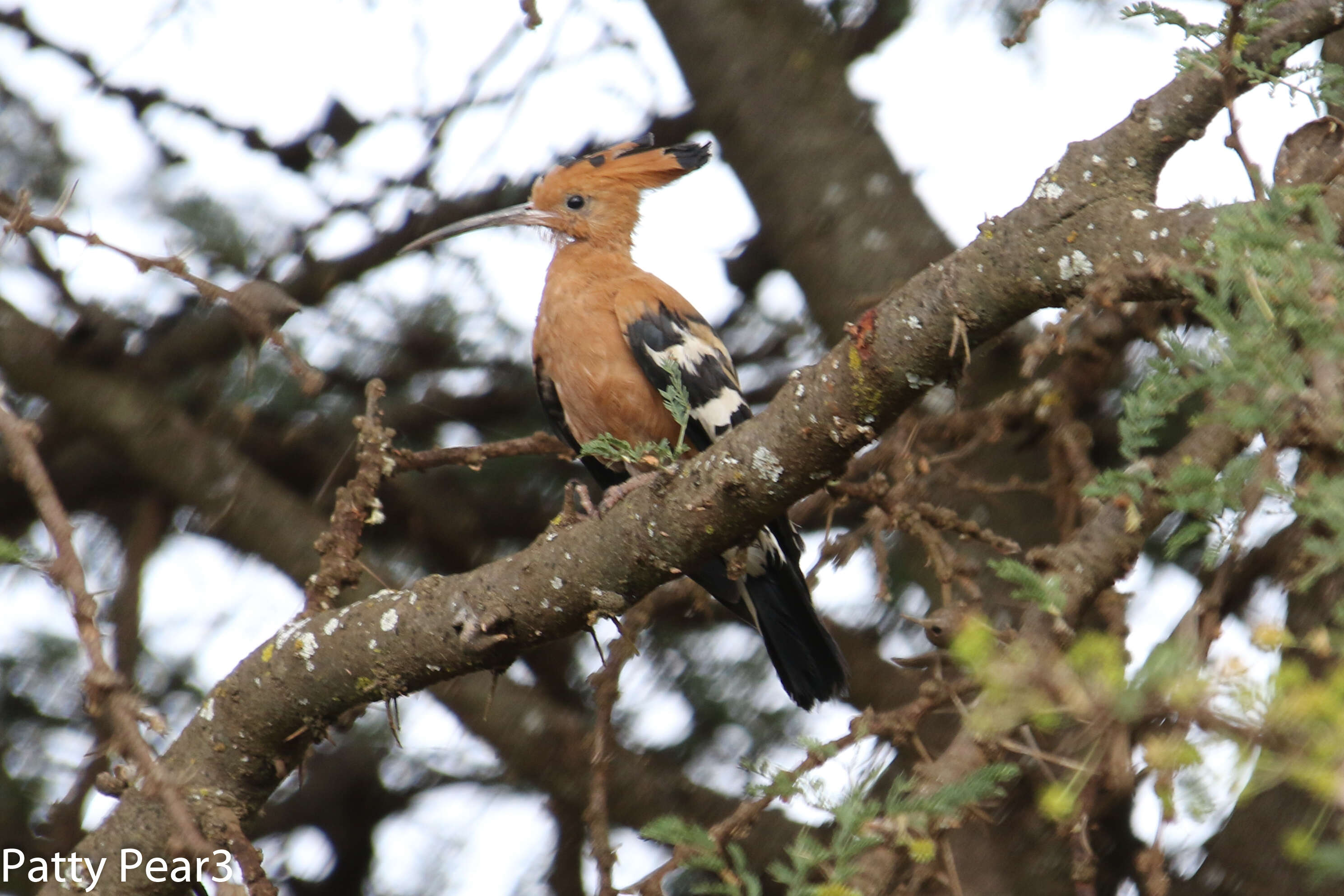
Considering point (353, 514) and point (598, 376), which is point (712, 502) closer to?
point (353, 514)

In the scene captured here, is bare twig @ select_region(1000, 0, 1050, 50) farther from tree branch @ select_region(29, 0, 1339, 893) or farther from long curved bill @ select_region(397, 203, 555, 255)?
long curved bill @ select_region(397, 203, 555, 255)

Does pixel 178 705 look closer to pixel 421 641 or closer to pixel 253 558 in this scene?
pixel 253 558

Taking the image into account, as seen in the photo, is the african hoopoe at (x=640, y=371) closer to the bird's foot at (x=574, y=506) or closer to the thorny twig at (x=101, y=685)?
the bird's foot at (x=574, y=506)

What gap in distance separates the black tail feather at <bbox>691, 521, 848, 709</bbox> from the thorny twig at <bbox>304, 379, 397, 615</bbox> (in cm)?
80

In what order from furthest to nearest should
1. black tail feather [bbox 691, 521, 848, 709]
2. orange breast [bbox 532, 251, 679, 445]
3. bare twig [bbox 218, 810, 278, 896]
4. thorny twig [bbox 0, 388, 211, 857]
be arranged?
orange breast [bbox 532, 251, 679, 445] < black tail feather [bbox 691, 521, 848, 709] < bare twig [bbox 218, 810, 278, 896] < thorny twig [bbox 0, 388, 211, 857]

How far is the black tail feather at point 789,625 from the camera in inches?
117

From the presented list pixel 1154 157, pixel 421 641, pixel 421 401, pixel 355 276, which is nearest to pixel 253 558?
pixel 421 401

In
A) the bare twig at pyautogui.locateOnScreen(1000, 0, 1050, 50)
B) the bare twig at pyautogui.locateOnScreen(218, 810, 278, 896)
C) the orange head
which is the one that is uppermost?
the orange head

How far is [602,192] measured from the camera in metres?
3.87

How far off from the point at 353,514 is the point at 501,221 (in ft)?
4.95

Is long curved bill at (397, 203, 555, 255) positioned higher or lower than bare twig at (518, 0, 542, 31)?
higher

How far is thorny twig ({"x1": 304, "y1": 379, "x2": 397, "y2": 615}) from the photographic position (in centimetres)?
262

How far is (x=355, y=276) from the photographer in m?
3.86

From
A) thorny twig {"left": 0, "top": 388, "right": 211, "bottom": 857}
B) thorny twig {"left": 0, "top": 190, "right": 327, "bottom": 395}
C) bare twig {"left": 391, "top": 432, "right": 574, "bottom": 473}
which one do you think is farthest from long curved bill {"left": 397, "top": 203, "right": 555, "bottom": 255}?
thorny twig {"left": 0, "top": 388, "right": 211, "bottom": 857}
